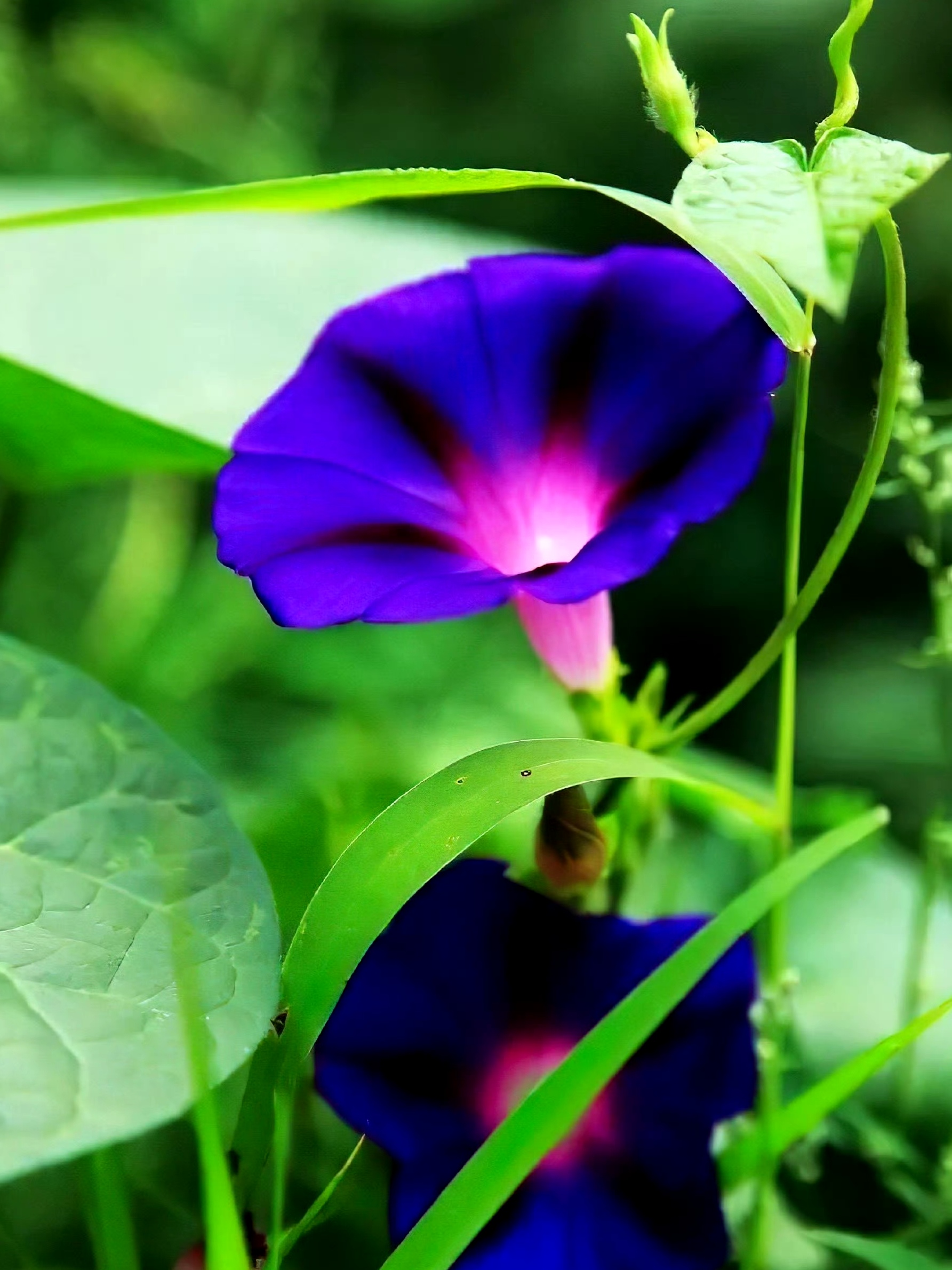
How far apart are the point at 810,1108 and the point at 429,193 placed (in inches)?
11.2

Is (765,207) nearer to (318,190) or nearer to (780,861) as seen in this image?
(318,190)

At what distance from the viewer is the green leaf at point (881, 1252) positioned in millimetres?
436

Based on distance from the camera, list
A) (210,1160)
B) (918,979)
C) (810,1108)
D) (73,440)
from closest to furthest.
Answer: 1. (210,1160)
2. (810,1108)
3. (918,979)
4. (73,440)

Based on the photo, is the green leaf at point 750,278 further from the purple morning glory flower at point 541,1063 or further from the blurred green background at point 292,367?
the blurred green background at point 292,367

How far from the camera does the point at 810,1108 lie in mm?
396

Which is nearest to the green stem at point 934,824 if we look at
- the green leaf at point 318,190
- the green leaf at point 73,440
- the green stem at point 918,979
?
the green stem at point 918,979

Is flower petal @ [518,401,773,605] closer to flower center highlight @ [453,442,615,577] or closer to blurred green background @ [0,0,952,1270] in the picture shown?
flower center highlight @ [453,442,615,577]

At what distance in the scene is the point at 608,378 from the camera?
46 centimetres

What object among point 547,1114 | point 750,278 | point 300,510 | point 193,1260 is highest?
point 750,278

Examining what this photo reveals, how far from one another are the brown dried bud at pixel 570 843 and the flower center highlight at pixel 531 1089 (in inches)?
2.3

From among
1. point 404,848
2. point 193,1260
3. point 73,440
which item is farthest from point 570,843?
point 73,440

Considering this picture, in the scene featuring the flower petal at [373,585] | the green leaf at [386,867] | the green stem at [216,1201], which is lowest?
the green stem at [216,1201]

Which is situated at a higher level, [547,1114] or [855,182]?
[855,182]

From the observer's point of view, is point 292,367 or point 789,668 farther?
point 292,367
